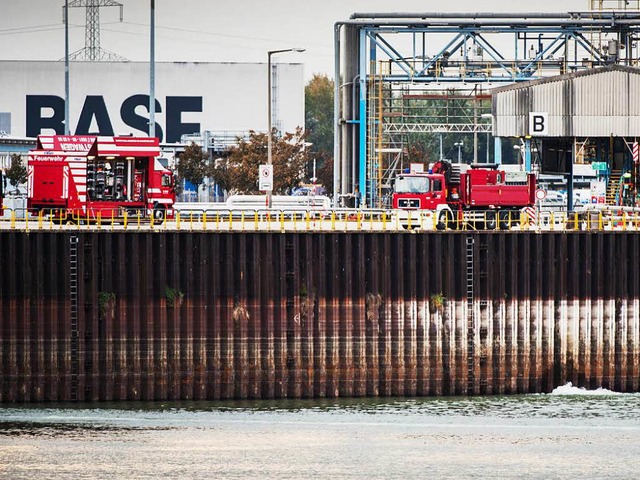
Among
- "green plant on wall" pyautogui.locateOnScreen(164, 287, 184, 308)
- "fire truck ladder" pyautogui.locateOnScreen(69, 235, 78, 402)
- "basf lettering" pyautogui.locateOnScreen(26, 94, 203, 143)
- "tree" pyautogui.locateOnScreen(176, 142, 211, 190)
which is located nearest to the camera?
"fire truck ladder" pyautogui.locateOnScreen(69, 235, 78, 402)

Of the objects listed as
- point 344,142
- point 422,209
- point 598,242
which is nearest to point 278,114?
point 344,142

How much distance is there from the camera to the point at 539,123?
6294cm

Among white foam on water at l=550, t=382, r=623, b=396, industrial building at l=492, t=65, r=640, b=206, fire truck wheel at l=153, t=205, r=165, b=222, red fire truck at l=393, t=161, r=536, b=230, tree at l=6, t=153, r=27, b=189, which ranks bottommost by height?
white foam on water at l=550, t=382, r=623, b=396

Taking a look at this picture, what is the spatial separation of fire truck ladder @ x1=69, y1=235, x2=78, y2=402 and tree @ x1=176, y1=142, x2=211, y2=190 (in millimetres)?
54557

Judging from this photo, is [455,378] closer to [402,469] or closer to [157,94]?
[402,469]

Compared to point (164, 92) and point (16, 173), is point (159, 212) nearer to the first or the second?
point (16, 173)

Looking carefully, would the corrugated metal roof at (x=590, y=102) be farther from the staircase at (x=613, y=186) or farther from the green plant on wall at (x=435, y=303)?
the green plant on wall at (x=435, y=303)

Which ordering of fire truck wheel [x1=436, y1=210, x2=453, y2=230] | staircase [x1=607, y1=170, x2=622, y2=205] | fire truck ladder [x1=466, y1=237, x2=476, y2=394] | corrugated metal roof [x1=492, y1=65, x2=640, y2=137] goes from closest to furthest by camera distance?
1. fire truck ladder [x1=466, y1=237, x2=476, y2=394]
2. fire truck wheel [x1=436, y1=210, x2=453, y2=230]
3. corrugated metal roof [x1=492, y1=65, x2=640, y2=137]
4. staircase [x1=607, y1=170, x2=622, y2=205]

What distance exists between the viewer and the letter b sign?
206ft

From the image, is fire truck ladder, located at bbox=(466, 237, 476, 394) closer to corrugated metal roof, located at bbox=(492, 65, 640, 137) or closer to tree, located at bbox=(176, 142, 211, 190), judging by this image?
corrugated metal roof, located at bbox=(492, 65, 640, 137)

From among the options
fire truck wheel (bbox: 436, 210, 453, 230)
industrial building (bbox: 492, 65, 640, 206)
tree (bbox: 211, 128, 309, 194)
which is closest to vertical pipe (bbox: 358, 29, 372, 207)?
fire truck wheel (bbox: 436, 210, 453, 230)

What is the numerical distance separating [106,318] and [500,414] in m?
13.0

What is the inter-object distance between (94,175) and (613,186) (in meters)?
23.9

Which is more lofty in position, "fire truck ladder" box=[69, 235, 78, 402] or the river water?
"fire truck ladder" box=[69, 235, 78, 402]
